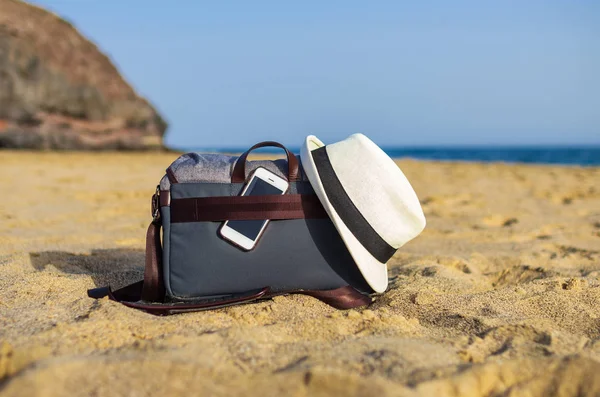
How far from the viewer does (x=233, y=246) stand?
224 cm

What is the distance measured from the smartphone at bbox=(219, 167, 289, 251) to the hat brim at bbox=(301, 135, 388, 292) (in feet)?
0.40

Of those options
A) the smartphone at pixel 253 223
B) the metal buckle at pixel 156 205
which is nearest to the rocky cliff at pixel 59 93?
the metal buckle at pixel 156 205

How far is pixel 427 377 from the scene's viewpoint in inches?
60.8

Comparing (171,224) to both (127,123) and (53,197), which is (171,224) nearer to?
(53,197)

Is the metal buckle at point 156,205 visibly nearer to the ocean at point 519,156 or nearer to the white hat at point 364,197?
the white hat at point 364,197

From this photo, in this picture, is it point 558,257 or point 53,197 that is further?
point 53,197

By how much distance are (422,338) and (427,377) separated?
40 centimetres

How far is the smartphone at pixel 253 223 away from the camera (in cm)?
223

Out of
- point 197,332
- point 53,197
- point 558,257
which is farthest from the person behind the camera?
point 53,197

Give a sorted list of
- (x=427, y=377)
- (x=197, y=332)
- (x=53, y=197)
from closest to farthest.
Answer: (x=427, y=377) → (x=197, y=332) → (x=53, y=197)

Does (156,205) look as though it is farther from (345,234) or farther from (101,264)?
(101,264)

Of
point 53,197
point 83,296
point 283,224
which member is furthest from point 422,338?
point 53,197

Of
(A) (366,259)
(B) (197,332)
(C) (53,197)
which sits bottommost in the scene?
(C) (53,197)

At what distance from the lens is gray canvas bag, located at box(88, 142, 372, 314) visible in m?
2.24
